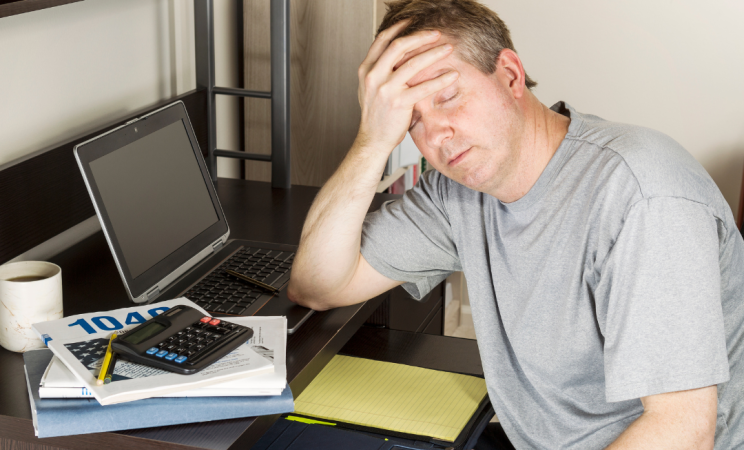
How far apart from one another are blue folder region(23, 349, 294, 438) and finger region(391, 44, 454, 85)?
0.50 metres

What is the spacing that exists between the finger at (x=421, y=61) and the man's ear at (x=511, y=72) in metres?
0.11

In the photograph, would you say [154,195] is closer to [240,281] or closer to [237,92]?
[240,281]

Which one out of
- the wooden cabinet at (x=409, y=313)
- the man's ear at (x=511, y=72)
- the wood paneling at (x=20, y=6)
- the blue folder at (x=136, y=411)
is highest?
the wood paneling at (x=20, y=6)

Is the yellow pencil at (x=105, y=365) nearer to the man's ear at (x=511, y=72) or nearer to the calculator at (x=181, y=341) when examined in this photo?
the calculator at (x=181, y=341)

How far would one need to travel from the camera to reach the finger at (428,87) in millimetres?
1078

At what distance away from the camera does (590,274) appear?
1.04 meters

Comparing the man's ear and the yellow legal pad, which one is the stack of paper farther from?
the man's ear

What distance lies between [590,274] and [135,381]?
2.08ft

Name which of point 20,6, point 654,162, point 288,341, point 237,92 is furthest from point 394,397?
point 237,92

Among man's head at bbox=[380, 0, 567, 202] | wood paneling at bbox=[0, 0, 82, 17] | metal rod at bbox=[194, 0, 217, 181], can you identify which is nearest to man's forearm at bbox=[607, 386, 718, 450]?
man's head at bbox=[380, 0, 567, 202]

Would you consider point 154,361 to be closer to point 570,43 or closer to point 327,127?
point 327,127

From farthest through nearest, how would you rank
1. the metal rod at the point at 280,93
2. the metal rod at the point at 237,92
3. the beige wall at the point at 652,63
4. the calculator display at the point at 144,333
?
the beige wall at the point at 652,63 < the metal rod at the point at 237,92 < the metal rod at the point at 280,93 < the calculator display at the point at 144,333

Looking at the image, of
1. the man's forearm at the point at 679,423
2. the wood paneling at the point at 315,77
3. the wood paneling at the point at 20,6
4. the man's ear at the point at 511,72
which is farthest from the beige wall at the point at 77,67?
the man's forearm at the point at 679,423

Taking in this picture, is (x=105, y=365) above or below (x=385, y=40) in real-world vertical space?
below
